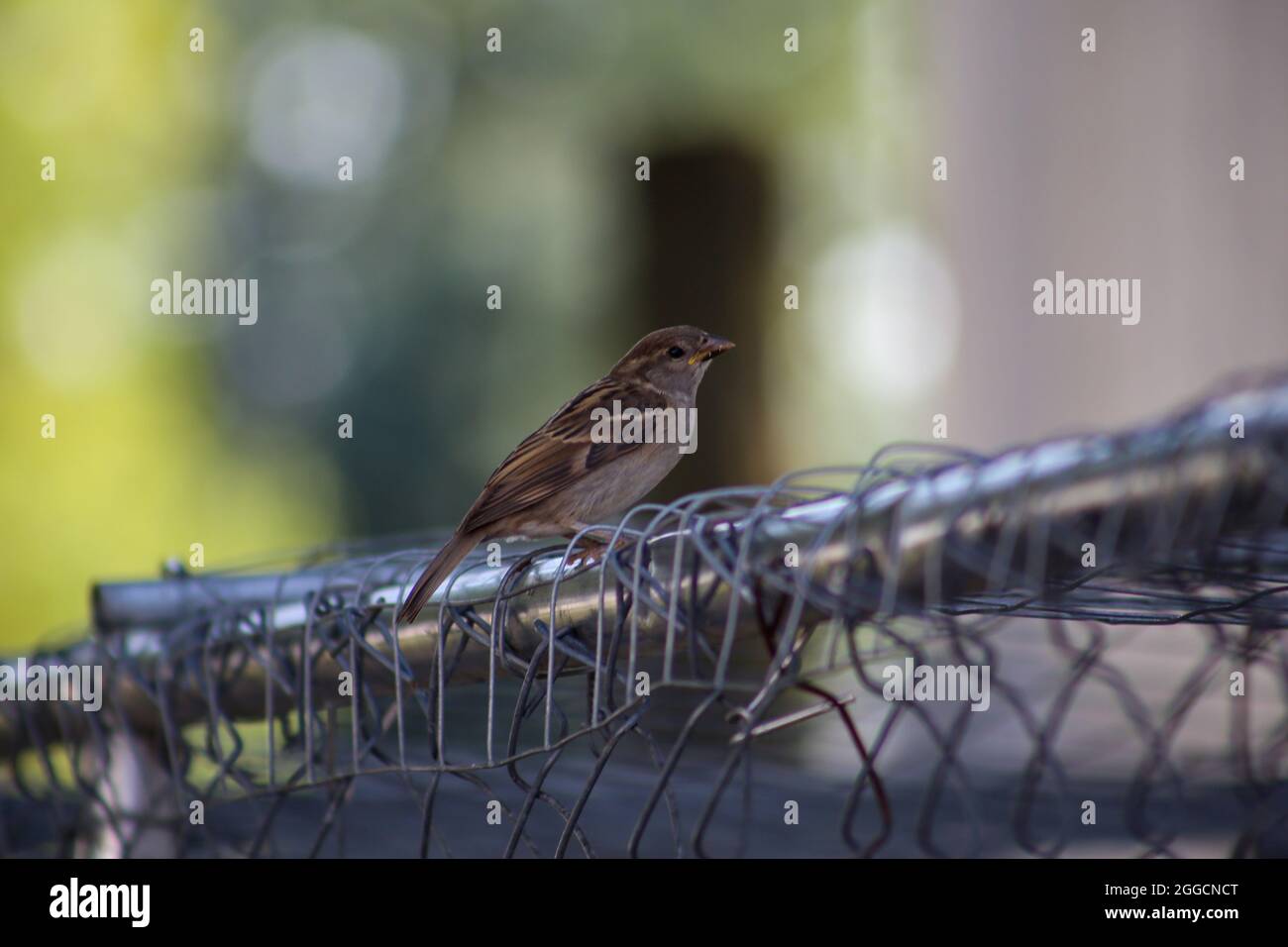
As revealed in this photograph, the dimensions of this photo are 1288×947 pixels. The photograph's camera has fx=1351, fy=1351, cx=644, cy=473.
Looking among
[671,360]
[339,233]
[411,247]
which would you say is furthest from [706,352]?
[339,233]

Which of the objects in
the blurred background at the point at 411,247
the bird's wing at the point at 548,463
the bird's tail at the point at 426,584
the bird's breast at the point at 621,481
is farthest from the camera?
the blurred background at the point at 411,247

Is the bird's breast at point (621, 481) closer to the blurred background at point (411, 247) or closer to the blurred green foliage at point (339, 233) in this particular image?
the blurred background at point (411, 247)

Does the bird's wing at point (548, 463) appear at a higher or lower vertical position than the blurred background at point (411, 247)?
lower

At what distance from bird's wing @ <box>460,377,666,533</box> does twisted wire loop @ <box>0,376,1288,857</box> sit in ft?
0.39

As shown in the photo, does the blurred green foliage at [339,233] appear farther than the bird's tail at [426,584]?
Yes

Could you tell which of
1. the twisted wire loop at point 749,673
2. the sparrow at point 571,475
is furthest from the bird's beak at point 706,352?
the twisted wire loop at point 749,673

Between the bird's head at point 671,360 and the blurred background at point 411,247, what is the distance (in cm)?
459

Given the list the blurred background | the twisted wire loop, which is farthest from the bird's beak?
the blurred background

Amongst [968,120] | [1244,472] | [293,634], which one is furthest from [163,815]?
[968,120]

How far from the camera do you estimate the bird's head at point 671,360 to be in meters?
2.84

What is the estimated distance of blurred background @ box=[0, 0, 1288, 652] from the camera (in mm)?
8758

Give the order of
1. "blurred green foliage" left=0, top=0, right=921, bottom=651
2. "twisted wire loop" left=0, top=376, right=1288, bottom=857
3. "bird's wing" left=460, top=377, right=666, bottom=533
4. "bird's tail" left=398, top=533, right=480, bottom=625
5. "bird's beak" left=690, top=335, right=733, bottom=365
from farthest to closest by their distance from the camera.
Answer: "blurred green foliage" left=0, top=0, right=921, bottom=651 → "bird's beak" left=690, top=335, right=733, bottom=365 → "bird's wing" left=460, top=377, right=666, bottom=533 → "bird's tail" left=398, top=533, right=480, bottom=625 → "twisted wire loop" left=0, top=376, right=1288, bottom=857

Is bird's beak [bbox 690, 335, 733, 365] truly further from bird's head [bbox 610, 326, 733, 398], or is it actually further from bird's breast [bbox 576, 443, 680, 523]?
bird's breast [bbox 576, 443, 680, 523]

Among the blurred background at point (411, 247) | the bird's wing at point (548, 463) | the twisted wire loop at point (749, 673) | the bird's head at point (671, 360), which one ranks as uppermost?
the blurred background at point (411, 247)
